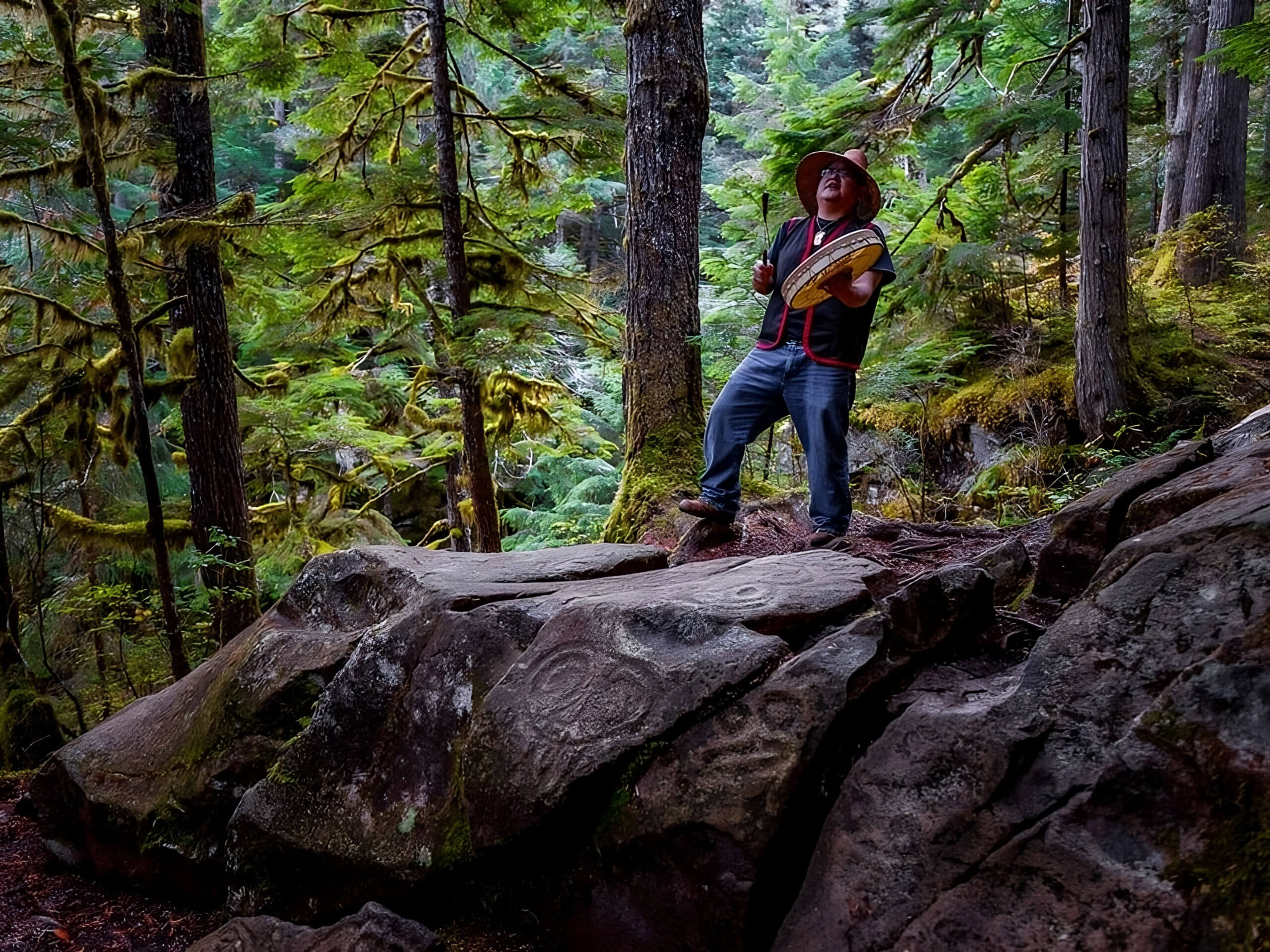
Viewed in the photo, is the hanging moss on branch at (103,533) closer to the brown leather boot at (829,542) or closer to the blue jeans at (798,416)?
the blue jeans at (798,416)

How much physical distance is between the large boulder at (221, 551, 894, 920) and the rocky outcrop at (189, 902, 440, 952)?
303 mm

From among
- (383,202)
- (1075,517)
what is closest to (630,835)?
(1075,517)

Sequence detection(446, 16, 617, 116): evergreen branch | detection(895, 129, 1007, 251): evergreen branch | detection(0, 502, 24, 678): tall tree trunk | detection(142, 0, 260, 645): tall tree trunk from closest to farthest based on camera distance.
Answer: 1. detection(0, 502, 24, 678): tall tree trunk
2. detection(142, 0, 260, 645): tall tree trunk
3. detection(895, 129, 1007, 251): evergreen branch
4. detection(446, 16, 617, 116): evergreen branch

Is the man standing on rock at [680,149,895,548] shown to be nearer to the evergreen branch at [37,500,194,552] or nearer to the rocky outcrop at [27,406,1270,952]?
the rocky outcrop at [27,406,1270,952]

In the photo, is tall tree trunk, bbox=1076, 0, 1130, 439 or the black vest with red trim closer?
the black vest with red trim

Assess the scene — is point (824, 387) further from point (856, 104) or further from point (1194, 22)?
point (1194, 22)

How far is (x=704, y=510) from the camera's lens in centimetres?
529

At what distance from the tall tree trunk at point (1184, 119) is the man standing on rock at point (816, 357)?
10.3 metres

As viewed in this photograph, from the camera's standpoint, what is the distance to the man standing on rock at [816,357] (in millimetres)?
4777

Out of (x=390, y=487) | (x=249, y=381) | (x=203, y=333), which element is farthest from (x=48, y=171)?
(x=390, y=487)

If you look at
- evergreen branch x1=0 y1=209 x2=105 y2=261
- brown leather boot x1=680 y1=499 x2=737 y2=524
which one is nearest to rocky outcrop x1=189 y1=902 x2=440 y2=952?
brown leather boot x1=680 y1=499 x2=737 y2=524

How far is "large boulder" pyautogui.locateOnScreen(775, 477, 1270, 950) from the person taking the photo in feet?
6.66

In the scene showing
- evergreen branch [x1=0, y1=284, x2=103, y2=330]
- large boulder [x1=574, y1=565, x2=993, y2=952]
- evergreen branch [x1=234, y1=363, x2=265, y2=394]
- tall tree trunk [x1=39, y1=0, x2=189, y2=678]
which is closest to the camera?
large boulder [x1=574, y1=565, x2=993, y2=952]

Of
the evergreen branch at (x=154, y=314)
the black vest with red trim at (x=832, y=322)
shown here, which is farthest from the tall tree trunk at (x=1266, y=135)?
the evergreen branch at (x=154, y=314)
